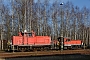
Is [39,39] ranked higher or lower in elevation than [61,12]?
lower

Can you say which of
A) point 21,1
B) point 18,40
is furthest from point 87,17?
point 18,40

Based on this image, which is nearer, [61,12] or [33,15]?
[33,15]

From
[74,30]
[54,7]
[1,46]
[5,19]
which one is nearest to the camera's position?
[1,46]

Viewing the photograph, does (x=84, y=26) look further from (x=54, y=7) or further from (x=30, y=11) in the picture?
(x=30, y=11)

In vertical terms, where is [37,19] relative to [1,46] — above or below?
above

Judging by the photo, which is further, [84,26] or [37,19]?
[84,26]

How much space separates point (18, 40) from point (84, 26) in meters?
41.6

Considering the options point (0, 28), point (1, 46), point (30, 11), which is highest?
point (30, 11)

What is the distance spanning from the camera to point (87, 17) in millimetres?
75625

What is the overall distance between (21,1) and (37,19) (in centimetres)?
713

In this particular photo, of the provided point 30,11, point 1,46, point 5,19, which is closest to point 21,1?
point 30,11

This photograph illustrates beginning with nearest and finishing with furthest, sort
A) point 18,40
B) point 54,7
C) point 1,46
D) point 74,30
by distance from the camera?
1. point 18,40
2. point 1,46
3. point 54,7
4. point 74,30

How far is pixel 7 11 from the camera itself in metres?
56.2

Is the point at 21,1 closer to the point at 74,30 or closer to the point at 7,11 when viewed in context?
the point at 7,11
